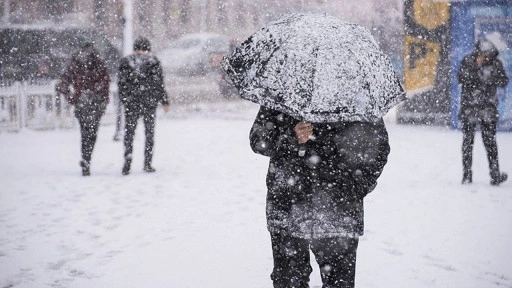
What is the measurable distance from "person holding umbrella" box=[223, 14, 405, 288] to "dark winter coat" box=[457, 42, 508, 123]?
4815mm

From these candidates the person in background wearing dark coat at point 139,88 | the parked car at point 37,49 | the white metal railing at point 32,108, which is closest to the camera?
the person in background wearing dark coat at point 139,88

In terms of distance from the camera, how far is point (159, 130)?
13.3m

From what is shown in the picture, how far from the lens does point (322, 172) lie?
9.71 ft

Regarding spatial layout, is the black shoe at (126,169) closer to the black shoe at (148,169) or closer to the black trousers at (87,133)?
the black shoe at (148,169)

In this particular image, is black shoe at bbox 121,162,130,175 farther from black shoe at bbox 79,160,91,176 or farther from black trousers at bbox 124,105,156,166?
black shoe at bbox 79,160,91,176

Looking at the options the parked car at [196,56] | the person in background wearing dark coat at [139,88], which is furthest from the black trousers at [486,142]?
the parked car at [196,56]

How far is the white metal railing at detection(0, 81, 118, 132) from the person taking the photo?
13.0 metres

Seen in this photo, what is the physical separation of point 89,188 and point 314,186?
5.33 metres

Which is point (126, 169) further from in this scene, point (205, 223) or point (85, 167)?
point (205, 223)

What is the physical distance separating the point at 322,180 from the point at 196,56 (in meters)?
19.3

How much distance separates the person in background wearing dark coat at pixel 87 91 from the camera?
833 centimetres

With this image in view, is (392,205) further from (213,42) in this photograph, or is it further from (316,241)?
(213,42)

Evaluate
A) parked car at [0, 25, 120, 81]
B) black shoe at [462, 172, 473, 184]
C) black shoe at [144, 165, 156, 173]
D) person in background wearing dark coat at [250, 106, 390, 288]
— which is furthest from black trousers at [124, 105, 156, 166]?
parked car at [0, 25, 120, 81]

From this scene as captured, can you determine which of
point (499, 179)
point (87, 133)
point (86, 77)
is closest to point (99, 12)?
point (86, 77)
